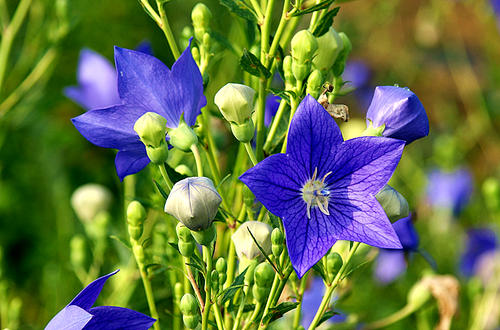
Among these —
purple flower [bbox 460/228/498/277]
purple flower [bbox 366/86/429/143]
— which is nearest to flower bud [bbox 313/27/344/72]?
purple flower [bbox 366/86/429/143]

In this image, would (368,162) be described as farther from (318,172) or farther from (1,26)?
(1,26)

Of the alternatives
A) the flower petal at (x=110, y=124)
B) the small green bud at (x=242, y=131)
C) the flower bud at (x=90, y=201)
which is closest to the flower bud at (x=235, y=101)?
the small green bud at (x=242, y=131)

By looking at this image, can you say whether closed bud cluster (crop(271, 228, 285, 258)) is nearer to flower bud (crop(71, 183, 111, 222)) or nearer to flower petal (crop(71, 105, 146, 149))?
flower petal (crop(71, 105, 146, 149))

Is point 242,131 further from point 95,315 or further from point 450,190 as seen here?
point 450,190

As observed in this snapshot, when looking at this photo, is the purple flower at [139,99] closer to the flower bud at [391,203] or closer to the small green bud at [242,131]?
the small green bud at [242,131]

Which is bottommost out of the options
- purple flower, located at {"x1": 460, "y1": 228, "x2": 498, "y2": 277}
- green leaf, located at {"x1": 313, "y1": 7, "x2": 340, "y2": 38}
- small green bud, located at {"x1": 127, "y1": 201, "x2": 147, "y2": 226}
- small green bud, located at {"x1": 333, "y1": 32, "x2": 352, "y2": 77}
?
purple flower, located at {"x1": 460, "y1": 228, "x2": 498, "y2": 277}

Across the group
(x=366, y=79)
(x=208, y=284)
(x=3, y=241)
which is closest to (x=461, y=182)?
(x=366, y=79)

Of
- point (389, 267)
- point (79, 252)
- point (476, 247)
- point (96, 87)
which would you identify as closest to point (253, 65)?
point (96, 87)
